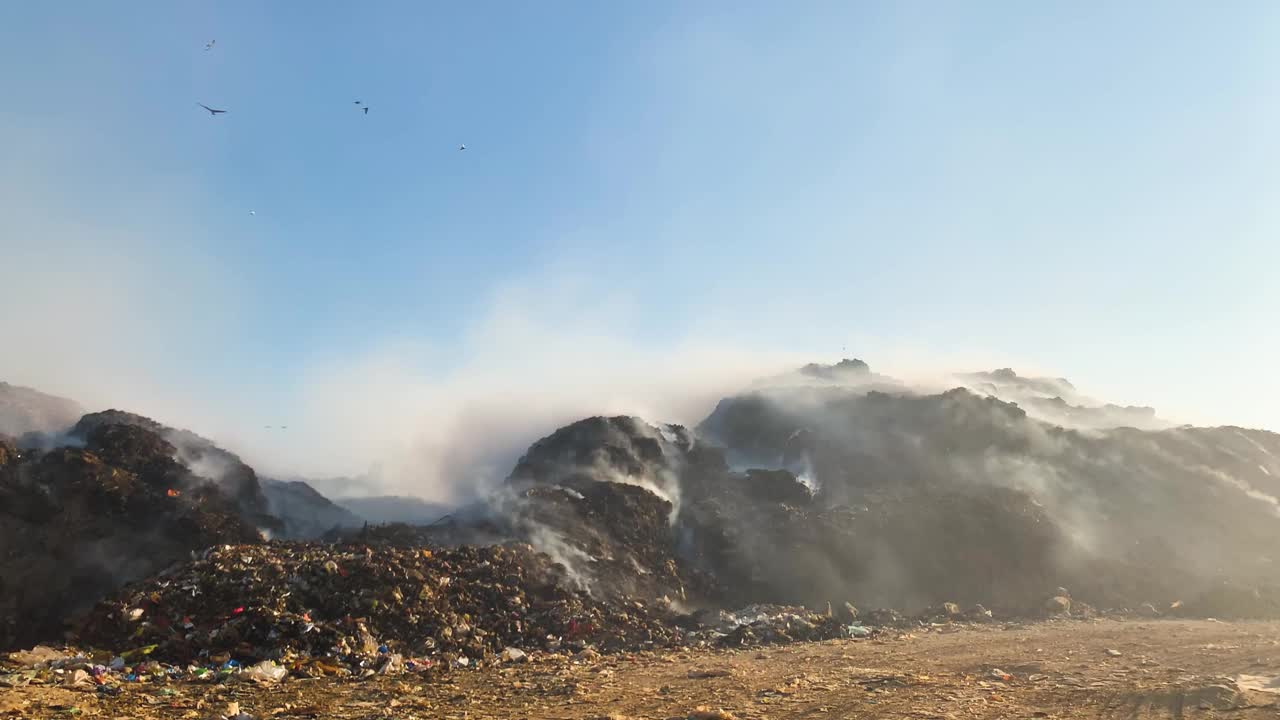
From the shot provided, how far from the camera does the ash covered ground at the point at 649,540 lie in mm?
15602

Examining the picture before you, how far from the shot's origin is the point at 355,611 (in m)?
15.7

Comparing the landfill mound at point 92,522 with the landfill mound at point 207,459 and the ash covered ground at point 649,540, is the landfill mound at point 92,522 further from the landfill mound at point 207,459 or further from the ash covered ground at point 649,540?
the landfill mound at point 207,459

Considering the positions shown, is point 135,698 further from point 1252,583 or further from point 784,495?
point 1252,583

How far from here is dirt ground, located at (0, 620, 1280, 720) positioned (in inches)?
364

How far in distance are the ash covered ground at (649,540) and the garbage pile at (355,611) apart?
0.21ft

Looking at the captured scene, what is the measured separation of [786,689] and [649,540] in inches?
636

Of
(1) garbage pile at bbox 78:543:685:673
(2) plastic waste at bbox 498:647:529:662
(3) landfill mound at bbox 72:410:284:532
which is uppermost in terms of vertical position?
(3) landfill mound at bbox 72:410:284:532

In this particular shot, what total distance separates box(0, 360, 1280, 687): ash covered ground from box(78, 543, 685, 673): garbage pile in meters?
0.06

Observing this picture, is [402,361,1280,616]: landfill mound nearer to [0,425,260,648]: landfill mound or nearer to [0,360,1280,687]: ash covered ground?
[0,360,1280,687]: ash covered ground

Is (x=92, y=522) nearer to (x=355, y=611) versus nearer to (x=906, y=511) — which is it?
(x=355, y=611)

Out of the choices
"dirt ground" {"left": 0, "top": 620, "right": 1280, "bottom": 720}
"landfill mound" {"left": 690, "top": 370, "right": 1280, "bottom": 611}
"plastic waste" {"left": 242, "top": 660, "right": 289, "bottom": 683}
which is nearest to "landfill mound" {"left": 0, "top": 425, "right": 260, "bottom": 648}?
"plastic waste" {"left": 242, "top": 660, "right": 289, "bottom": 683}

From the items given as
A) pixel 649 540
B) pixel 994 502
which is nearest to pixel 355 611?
pixel 649 540

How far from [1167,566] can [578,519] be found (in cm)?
2523

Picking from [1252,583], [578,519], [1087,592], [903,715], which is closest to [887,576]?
[1087,592]
